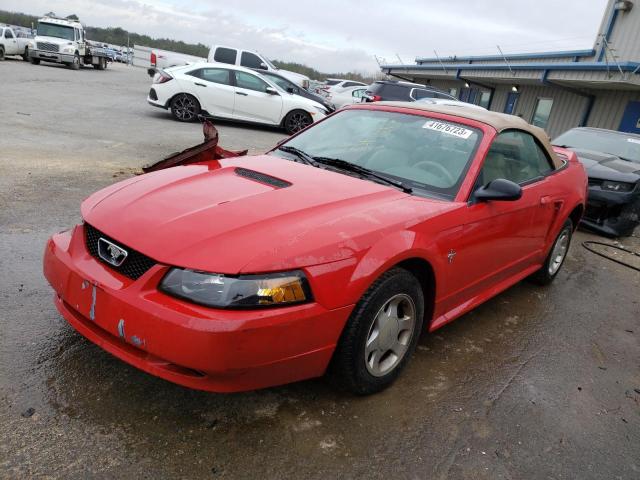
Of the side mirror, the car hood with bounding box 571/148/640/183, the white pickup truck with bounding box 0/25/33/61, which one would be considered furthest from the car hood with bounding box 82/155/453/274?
the white pickup truck with bounding box 0/25/33/61

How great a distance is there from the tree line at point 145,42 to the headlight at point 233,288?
2280 inches

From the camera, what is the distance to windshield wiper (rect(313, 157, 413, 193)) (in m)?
3.04

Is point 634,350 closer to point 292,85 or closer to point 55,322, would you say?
point 55,322

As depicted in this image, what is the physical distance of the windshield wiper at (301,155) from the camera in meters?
3.39

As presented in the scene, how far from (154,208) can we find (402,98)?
12.9m

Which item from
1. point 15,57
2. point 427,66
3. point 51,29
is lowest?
point 15,57

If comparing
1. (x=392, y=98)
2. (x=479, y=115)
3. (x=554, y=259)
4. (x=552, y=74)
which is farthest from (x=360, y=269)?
(x=552, y=74)

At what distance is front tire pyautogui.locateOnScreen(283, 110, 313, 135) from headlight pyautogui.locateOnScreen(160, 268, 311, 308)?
10816mm

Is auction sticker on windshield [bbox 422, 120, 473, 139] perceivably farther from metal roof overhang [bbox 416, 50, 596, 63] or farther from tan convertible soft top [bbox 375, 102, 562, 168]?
metal roof overhang [bbox 416, 50, 596, 63]

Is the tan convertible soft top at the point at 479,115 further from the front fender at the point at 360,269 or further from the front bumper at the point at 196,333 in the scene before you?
the front bumper at the point at 196,333

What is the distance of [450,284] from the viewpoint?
2977 millimetres

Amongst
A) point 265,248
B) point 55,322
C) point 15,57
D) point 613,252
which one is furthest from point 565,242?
point 15,57

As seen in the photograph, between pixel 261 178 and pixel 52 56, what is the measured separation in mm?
25866

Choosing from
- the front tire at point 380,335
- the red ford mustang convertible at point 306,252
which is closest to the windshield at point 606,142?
the red ford mustang convertible at point 306,252
